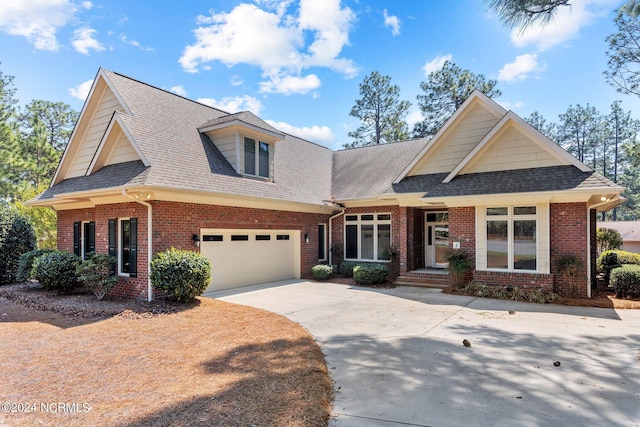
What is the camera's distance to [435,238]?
15375 millimetres

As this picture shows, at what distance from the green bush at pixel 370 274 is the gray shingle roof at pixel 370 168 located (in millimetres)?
3222

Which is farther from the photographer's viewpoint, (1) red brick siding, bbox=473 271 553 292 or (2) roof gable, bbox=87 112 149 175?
(2) roof gable, bbox=87 112 149 175

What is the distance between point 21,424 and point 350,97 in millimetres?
35503

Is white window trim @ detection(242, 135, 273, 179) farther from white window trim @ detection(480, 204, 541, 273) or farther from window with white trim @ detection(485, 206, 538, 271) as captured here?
window with white trim @ detection(485, 206, 538, 271)

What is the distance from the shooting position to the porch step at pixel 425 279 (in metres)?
12.8

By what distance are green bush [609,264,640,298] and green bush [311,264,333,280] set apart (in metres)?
9.51

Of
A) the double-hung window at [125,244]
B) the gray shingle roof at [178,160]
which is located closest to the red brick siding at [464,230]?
the gray shingle roof at [178,160]

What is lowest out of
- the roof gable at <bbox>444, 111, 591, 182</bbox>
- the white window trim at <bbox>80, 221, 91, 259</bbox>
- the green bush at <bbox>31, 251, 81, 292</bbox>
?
the green bush at <bbox>31, 251, 81, 292</bbox>

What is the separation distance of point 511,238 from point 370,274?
16.1ft

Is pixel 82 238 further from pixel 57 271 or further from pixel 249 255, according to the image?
pixel 249 255

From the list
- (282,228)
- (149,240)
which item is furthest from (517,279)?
(149,240)

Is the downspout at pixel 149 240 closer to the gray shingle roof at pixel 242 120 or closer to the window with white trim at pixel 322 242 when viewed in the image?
the gray shingle roof at pixel 242 120

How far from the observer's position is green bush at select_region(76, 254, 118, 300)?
9555 mm

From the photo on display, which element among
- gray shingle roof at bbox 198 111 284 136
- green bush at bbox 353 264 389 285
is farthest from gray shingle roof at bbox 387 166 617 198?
gray shingle roof at bbox 198 111 284 136
